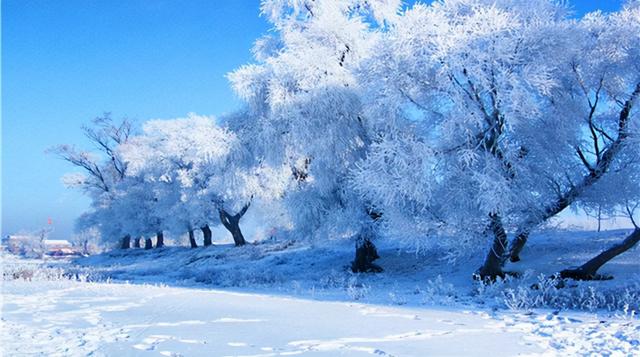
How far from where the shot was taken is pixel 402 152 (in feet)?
43.6

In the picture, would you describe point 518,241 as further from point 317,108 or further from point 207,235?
point 207,235

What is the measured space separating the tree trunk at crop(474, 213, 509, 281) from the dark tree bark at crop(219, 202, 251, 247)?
23316 millimetres

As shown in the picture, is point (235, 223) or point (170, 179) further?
point (170, 179)

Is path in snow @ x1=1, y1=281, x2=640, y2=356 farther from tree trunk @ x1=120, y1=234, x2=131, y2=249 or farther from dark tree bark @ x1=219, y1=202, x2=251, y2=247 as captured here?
tree trunk @ x1=120, y1=234, x2=131, y2=249

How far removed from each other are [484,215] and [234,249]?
22.0 m

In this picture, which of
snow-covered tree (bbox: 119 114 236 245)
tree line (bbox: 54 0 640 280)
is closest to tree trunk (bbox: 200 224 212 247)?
snow-covered tree (bbox: 119 114 236 245)

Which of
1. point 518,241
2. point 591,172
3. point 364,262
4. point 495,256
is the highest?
point 591,172

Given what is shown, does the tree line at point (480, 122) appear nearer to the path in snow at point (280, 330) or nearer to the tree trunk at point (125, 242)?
the path in snow at point (280, 330)

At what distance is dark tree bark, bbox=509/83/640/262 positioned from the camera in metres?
13.5

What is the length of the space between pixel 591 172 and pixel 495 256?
3.61 m

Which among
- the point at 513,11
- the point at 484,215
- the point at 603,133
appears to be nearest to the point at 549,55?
the point at 513,11

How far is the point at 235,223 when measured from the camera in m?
37.1

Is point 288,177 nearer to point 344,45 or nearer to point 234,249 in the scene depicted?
point 344,45

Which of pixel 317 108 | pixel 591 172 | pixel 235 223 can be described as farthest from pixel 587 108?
pixel 235 223
